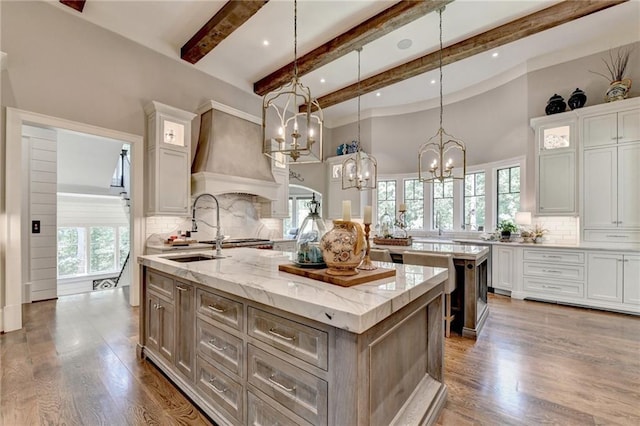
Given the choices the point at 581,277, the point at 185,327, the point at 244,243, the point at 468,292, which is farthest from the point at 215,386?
the point at 581,277

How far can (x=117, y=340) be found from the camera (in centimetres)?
286

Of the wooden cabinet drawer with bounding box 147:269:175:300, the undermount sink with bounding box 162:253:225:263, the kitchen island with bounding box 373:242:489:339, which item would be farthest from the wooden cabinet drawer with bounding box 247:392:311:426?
the kitchen island with bounding box 373:242:489:339

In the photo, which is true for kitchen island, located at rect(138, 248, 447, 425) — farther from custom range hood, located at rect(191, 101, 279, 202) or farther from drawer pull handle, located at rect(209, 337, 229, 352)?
custom range hood, located at rect(191, 101, 279, 202)

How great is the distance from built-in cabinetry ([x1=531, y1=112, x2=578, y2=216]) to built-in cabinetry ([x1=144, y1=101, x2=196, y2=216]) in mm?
5655

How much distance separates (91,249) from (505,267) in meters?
8.95

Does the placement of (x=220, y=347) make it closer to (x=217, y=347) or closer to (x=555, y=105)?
(x=217, y=347)

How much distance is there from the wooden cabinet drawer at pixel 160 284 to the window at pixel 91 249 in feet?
19.3

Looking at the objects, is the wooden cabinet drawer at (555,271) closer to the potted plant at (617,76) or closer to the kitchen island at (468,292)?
the kitchen island at (468,292)

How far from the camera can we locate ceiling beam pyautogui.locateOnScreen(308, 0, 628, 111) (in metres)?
3.52

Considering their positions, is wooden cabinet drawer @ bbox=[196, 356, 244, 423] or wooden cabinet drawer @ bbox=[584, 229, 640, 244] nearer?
wooden cabinet drawer @ bbox=[196, 356, 244, 423]

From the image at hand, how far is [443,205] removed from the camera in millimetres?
6273

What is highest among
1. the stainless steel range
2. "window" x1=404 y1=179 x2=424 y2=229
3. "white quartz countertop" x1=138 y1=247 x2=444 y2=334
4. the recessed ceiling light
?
the recessed ceiling light

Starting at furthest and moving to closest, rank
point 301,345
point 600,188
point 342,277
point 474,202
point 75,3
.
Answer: point 474,202 → point 600,188 → point 75,3 → point 342,277 → point 301,345

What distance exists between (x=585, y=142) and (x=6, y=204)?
7.52 metres
